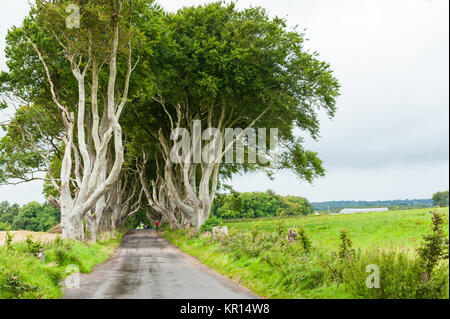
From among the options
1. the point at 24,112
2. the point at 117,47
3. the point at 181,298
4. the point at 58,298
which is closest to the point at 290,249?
the point at 181,298

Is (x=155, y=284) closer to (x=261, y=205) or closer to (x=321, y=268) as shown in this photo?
(x=321, y=268)

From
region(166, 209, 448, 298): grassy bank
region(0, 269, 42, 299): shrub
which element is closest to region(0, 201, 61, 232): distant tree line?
region(166, 209, 448, 298): grassy bank

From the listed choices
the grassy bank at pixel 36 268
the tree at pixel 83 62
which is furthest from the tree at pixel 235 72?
the grassy bank at pixel 36 268

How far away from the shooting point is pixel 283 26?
1025 inches

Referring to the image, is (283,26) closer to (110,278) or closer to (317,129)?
(317,129)

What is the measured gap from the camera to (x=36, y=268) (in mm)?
10844

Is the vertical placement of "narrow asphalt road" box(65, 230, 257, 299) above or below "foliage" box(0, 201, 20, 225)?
above

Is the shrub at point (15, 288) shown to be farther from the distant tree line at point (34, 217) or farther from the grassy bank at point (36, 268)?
the distant tree line at point (34, 217)

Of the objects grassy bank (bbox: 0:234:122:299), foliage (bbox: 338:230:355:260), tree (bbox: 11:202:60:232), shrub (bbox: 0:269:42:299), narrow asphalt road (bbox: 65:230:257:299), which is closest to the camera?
shrub (bbox: 0:269:42:299)

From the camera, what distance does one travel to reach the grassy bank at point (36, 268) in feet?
28.7

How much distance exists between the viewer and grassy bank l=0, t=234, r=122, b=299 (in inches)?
345

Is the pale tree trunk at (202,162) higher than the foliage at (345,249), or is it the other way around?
the pale tree trunk at (202,162)

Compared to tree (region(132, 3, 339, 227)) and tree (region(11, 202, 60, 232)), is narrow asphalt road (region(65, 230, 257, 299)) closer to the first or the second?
tree (region(132, 3, 339, 227))

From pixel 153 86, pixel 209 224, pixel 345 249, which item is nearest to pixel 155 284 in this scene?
pixel 345 249
